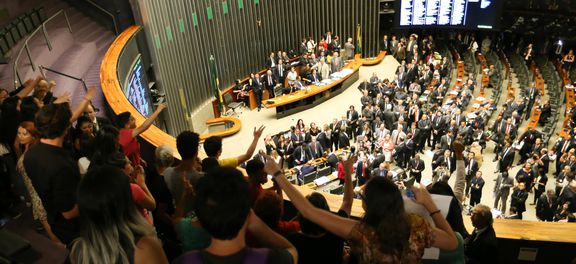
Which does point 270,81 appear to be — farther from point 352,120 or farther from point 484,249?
point 484,249

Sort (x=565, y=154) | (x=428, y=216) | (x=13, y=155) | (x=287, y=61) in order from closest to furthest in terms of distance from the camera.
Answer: (x=428, y=216) → (x=13, y=155) → (x=565, y=154) → (x=287, y=61)

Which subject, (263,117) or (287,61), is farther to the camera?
(287,61)

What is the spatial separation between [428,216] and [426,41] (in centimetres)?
1630

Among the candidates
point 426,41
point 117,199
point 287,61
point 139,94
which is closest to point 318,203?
point 117,199

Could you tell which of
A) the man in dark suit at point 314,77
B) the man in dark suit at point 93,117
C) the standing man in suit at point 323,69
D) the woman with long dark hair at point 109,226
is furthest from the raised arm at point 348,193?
the standing man in suit at point 323,69

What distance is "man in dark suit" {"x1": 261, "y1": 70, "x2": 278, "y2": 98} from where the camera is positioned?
52.1ft

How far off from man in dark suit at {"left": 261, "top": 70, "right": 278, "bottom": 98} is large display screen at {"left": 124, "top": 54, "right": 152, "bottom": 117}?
5.91m

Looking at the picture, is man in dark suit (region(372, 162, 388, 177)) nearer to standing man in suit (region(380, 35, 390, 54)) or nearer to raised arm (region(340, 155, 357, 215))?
raised arm (region(340, 155, 357, 215))

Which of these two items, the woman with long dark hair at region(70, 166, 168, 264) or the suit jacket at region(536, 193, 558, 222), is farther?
the suit jacket at region(536, 193, 558, 222)

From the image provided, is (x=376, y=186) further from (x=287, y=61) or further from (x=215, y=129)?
(x=287, y=61)

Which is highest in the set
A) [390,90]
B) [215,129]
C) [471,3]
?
[471,3]

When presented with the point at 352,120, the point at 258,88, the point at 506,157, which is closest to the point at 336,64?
the point at 258,88

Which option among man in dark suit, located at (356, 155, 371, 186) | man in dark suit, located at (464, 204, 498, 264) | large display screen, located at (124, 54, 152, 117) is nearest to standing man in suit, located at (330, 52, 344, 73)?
man in dark suit, located at (356, 155, 371, 186)

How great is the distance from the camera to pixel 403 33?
64.7 feet
